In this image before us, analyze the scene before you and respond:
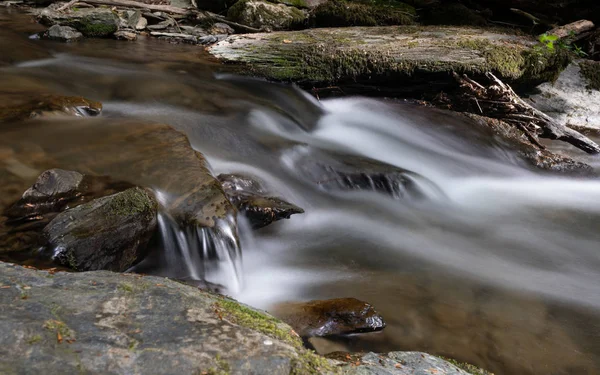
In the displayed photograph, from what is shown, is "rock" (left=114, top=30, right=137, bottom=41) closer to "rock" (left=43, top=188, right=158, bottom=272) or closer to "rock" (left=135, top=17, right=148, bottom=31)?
"rock" (left=135, top=17, right=148, bottom=31)

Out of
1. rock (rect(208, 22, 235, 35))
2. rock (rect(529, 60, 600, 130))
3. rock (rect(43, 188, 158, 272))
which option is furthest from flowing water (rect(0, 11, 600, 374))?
rock (rect(208, 22, 235, 35))

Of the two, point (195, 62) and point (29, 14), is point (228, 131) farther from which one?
point (29, 14)

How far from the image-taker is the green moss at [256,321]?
1.90 m

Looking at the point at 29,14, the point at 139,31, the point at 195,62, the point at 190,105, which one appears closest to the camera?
the point at 190,105

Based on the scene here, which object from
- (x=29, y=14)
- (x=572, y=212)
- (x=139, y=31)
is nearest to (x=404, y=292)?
(x=572, y=212)

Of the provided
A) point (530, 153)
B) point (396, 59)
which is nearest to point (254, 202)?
point (396, 59)

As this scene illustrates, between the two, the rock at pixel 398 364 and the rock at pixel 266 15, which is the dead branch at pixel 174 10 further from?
the rock at pixel 398 364

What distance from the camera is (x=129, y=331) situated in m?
1.70

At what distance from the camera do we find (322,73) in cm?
712

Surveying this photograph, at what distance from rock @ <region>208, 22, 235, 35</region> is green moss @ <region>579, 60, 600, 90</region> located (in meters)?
7.42

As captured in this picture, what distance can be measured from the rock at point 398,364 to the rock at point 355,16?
816 centimetres

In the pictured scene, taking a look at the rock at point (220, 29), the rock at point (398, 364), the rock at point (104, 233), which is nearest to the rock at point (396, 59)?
the rock at point (220, 29)

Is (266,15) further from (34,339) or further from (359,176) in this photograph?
(34,339)

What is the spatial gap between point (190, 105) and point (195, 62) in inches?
75.2
